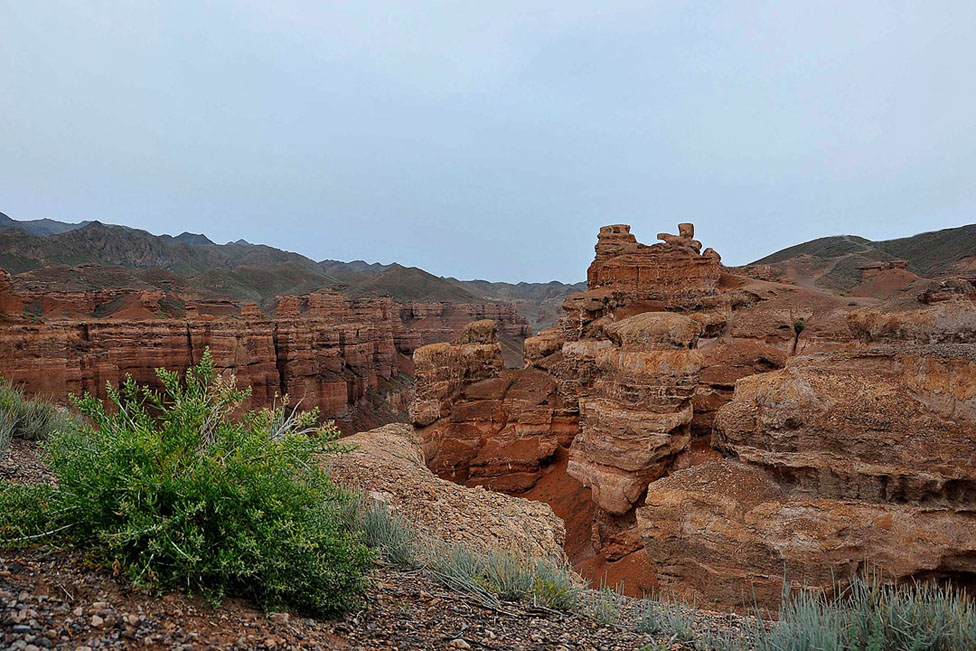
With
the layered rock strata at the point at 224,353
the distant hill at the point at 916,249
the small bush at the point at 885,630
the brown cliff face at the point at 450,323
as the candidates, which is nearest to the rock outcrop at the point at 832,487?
the small bush at the point at 885,630

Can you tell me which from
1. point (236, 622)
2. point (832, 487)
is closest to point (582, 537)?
point (832, 487)

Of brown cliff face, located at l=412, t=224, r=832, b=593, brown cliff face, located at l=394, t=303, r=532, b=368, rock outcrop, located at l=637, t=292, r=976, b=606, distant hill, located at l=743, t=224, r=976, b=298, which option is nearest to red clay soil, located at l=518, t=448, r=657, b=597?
brown cliff face, located at l=412, t=224, r=832, b=593

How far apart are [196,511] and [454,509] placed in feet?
18.1

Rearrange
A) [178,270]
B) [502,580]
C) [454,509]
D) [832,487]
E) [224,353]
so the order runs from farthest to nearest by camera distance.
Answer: [178,270] < [224,353] < [454,509] < [832,487] < [502,580]

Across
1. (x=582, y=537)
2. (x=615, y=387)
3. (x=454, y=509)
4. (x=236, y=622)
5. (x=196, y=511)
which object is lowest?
(x=582, y=537)

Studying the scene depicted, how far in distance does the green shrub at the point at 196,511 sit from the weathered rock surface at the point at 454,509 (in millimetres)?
3401

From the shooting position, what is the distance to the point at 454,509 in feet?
27.0

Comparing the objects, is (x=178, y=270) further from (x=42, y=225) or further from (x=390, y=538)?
(x=390, y=538)

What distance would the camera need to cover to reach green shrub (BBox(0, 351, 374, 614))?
302 cm

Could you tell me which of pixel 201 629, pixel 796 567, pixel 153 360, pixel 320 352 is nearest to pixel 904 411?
pixel 796 567

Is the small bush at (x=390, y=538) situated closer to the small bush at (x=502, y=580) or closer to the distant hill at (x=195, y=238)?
the small bush at (x=502, y=580)

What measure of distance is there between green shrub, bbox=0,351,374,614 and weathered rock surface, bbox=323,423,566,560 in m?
3.40

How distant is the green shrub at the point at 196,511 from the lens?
3023 millimetres

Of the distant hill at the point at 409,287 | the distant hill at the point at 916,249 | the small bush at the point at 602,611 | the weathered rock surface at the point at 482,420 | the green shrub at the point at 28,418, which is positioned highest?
the distant hill at the point at 916,249
